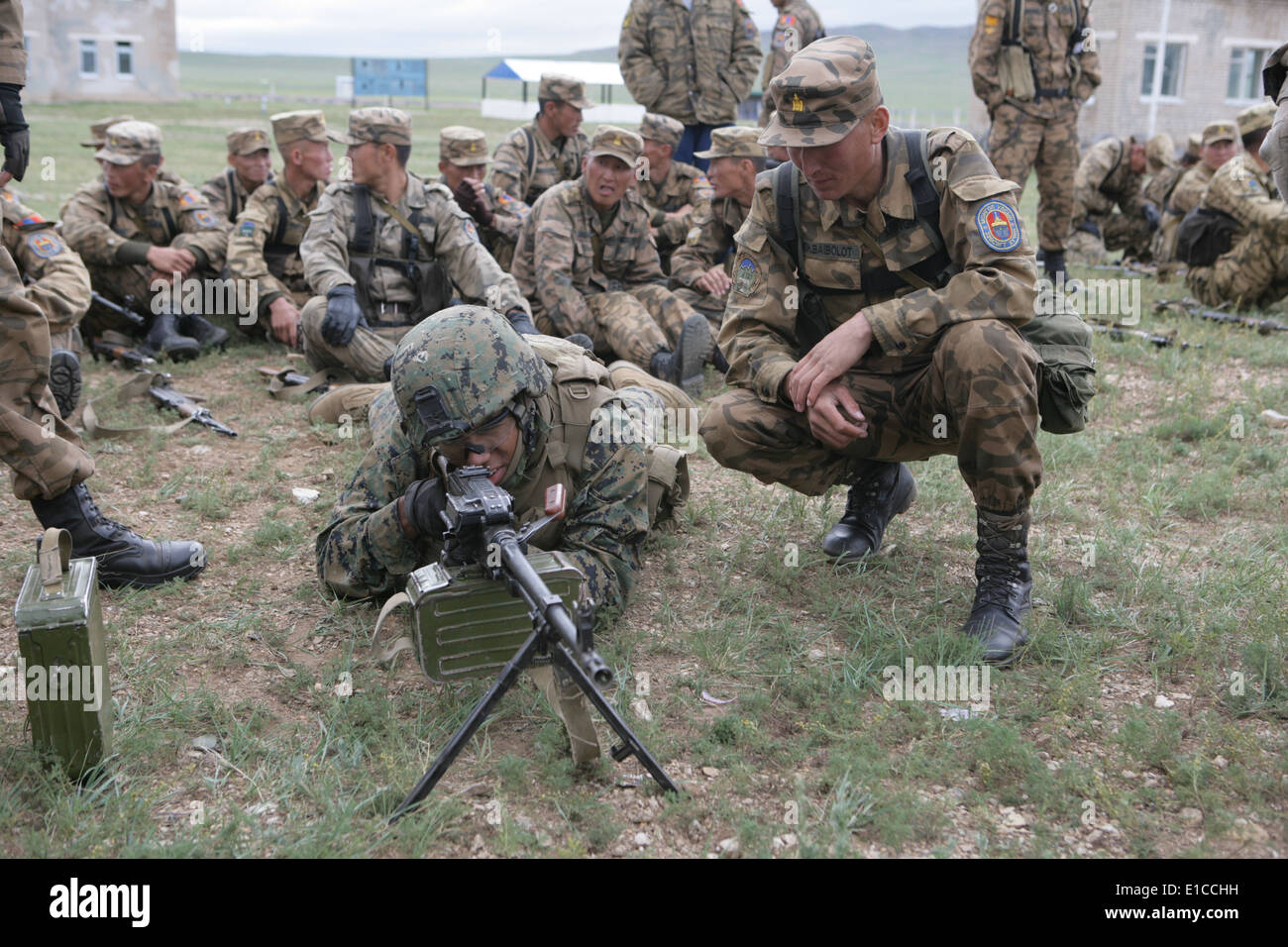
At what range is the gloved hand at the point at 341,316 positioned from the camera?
20.1 feet

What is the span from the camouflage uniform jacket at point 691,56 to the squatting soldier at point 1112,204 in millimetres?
4199

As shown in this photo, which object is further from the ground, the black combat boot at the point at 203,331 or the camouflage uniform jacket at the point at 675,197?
the camouflage uniform jacket at the point at 675,197

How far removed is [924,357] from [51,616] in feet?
8.89

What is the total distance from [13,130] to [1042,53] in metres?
7.55

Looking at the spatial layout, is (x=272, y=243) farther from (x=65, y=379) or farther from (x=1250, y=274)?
(x=1250, y=274)

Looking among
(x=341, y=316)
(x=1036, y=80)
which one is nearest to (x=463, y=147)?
(x=341, y=316)

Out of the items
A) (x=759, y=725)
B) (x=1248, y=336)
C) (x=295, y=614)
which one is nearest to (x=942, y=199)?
(x=759, y=725)

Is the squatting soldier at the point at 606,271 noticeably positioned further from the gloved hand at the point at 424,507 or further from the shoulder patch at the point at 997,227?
the gloved hand at the point at 424,507

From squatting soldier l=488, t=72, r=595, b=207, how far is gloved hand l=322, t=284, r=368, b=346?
3199 millimetres

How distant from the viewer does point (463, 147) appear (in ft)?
30.3

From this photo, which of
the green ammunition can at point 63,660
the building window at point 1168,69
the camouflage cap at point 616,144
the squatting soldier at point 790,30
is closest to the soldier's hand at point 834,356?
the green ammunition can at point 63,660

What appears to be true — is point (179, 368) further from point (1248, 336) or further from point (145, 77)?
point (145, 77)

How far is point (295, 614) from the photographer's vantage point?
3.88m

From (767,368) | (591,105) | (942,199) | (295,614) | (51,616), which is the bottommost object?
(295,614)
